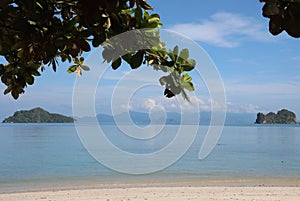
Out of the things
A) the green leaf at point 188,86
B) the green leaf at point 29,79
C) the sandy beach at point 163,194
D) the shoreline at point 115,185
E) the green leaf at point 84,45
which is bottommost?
the shoreline at point 115,185

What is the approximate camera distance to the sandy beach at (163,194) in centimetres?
1173

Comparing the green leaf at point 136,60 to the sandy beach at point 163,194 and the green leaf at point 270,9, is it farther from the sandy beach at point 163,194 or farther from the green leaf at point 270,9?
the sandy beach at point 163,194

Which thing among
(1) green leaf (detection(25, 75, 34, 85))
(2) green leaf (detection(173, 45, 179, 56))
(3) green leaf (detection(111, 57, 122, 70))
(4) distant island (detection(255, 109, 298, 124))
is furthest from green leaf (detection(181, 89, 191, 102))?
(4) distant island (detection(255, 109, 298, 124))

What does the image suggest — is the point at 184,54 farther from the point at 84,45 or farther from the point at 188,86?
the point at 84,45

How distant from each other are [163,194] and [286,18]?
11.8 meters

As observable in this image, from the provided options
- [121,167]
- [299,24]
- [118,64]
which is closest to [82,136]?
[118,64]

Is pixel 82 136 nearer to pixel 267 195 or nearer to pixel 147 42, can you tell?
pixel 147 42

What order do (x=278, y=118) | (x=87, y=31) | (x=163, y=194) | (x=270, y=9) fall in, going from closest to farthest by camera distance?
(x=270, y=9)
(x=87, y=31)
(x=163, y=194)
(x=278, y=118)

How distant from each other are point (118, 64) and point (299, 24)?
34.6 inches

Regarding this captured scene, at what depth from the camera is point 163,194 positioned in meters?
12.5

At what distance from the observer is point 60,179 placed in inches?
699

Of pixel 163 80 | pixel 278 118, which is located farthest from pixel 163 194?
pixel 278 118

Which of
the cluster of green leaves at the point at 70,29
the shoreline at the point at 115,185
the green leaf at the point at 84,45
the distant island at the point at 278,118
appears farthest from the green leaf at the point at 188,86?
the distant island at the point at 278,118

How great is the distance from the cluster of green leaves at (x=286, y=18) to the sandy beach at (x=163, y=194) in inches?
420
